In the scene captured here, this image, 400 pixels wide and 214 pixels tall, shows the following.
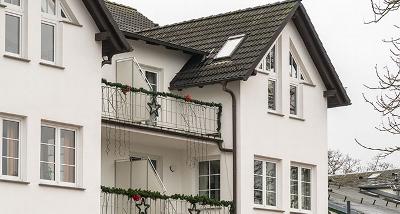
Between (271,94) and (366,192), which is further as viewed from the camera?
(366,192)

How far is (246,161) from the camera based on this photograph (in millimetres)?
35094

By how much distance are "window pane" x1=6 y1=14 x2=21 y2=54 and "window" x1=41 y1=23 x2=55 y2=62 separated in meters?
0.80

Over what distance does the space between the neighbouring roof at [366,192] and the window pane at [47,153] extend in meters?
19.0

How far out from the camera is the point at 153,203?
33000 mm

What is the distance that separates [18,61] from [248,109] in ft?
29.0

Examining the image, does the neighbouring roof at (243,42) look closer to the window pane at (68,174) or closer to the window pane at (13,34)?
the window pane at (13,34)

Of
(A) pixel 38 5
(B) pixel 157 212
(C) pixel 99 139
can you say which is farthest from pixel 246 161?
(A) pixel 38 5

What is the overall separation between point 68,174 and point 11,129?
2.00m

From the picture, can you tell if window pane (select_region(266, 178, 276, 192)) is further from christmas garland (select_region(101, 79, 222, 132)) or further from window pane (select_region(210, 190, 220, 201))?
christmas garland (select_region(101, 79, 222, 132))

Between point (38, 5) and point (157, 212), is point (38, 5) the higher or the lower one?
the higher one

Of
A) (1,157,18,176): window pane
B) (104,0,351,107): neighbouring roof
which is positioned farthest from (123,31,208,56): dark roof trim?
(1,157,18,176): window pane

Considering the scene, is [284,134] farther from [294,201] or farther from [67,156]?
[67,156]

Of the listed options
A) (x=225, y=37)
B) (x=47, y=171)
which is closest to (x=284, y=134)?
(x=225, y=37)

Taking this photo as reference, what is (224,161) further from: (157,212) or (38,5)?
(38,5)
